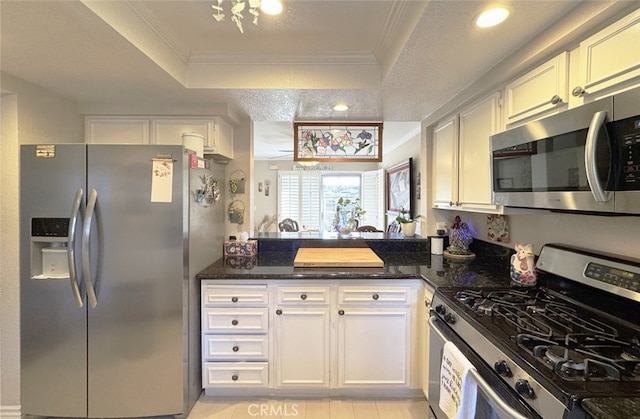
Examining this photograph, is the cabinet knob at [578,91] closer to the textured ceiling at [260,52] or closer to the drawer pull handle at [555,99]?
the drawer pull handle at [555,99]

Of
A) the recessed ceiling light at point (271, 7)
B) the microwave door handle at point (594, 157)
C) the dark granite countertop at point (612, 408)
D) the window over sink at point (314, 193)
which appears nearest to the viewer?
the dark granite countertop at point (612, 408)

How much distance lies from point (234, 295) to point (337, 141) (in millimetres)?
1543

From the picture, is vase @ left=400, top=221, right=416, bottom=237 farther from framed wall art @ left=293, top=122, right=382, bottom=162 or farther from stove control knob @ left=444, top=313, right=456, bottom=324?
stove control knob @ left=444, top=313, right=456, bottom=324

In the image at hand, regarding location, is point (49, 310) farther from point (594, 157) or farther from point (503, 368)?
point (594, 157)

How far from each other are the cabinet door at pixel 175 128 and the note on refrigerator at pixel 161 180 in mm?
628

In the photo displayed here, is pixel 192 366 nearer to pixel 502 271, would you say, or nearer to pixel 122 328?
pixel 122 328

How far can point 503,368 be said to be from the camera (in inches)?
41.0

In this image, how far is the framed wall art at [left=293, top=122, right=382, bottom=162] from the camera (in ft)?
8.78

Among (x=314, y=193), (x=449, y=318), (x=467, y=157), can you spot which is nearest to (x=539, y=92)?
(x=467, y=157)

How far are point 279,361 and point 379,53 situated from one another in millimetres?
2066

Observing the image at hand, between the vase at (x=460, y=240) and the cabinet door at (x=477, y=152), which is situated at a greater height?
the cabinet door at (x=477, y=152)

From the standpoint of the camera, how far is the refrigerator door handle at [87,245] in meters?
1.67

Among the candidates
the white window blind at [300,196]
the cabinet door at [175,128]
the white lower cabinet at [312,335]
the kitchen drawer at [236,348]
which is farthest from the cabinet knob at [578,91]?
the white window blind at [300,196]

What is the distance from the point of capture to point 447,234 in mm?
2639
